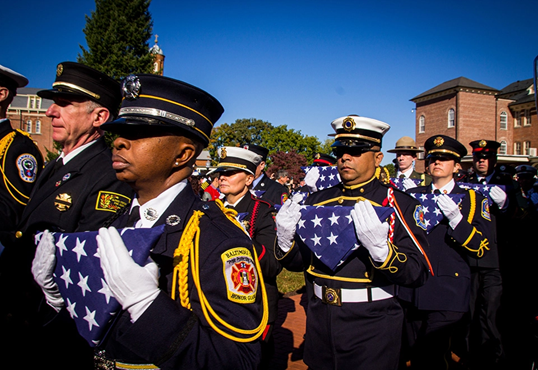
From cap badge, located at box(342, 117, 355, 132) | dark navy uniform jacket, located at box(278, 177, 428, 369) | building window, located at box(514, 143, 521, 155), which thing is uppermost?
building window, located at box(514, 143, 521, 155)

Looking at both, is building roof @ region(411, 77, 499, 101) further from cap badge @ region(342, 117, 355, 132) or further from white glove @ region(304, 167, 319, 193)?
cap badge @ region(342, 117, 355, 132)

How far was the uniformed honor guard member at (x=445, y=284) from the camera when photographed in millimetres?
4621

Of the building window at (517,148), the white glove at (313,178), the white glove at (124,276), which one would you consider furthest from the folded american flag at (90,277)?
the building window at (517,148)

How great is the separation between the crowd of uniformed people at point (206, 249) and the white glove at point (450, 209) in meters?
0.01

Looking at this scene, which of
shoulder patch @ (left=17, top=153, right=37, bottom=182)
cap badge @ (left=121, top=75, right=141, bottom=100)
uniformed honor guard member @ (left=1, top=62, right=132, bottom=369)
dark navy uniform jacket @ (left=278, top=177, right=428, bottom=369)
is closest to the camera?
cap badge @ (left=121, top=75, right=141, bottom=100)

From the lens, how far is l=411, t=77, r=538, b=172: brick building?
46.9 meters

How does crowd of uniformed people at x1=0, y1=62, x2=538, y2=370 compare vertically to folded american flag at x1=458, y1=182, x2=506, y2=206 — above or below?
below

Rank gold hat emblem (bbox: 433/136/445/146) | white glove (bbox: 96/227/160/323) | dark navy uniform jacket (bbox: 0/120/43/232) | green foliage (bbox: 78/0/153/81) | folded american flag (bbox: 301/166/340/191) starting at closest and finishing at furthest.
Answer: white glove (bbox: 96/227/160/323) < dark navy uniform jacket (bbox: 0/120/43/232) < gold hat emblem (bbox: 433/136/445/146) < folded american flag (bbox: 301/166/340/191) < green foliage (bbox: 78/0/153/81)

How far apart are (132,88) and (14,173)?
6.84ft

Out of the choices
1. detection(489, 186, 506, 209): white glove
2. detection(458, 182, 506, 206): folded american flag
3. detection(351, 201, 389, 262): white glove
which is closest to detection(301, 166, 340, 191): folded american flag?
detection(458, 182, 506, 206): folded american flag

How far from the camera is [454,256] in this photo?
486cm

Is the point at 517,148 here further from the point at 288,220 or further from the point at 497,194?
the point at 288,220

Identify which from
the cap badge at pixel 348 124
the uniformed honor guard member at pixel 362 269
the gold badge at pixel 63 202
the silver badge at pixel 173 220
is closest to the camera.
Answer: the silver badge at pixel 173 220

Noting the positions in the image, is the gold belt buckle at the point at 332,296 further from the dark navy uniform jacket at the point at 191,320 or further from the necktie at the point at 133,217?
the necktie at the point at 133,217
